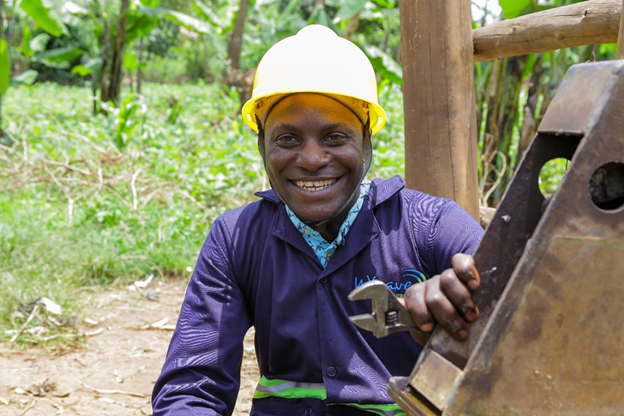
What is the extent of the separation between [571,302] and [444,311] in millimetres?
220

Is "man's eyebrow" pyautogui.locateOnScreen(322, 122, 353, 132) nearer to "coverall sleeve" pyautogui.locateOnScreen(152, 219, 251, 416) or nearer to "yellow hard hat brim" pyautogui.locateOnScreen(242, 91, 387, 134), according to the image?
"yellow hard hat brim" pyautogui.locateOnScreen(242, 91, 387, 134)

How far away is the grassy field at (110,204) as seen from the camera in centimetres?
437

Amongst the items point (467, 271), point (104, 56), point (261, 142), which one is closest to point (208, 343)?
point (261, 142)

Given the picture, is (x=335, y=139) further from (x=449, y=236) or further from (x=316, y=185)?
(x=449, y=236)

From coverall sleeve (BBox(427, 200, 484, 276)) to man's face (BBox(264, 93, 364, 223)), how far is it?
0.28 metres

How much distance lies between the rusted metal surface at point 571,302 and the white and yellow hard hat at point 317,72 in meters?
0.94

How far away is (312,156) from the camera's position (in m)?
1.82

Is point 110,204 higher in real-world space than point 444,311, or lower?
lower

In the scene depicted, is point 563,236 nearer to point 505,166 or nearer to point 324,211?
point 324,211

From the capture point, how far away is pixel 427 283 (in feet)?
3.68

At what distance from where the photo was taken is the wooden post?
2.46 meters

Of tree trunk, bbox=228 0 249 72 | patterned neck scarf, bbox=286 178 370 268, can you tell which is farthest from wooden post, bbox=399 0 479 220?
tree trunk, bbox=228 0 249 72

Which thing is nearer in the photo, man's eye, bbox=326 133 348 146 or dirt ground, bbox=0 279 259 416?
man's eye, bbox=326 133 348 146

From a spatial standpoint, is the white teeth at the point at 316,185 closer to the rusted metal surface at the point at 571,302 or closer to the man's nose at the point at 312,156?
the man's nose at the point at 312,156
